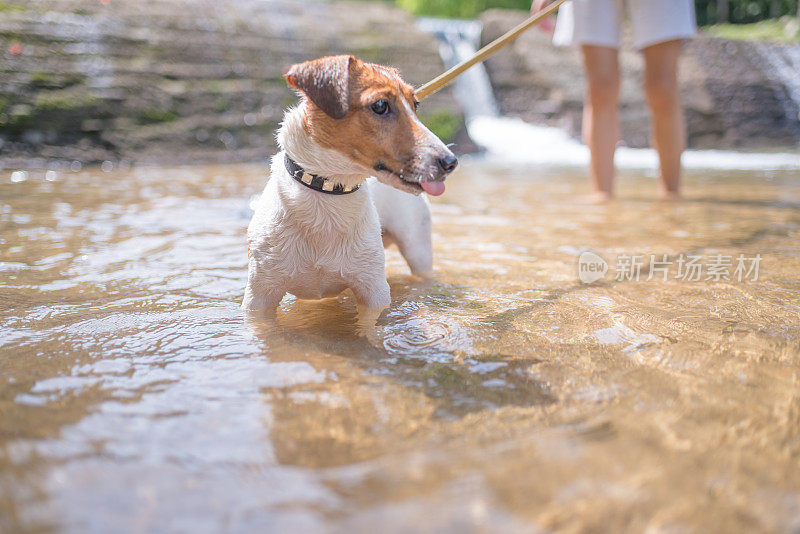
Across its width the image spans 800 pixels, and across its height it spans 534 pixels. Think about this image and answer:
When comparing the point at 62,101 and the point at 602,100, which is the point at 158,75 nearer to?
the point at 62,101

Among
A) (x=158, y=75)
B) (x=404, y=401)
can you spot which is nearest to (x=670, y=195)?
(x=404, y=401)

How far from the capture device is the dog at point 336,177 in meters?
2.34

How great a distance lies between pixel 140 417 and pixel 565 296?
1999mm

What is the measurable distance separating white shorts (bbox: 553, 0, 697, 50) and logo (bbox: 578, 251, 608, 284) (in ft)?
7.97

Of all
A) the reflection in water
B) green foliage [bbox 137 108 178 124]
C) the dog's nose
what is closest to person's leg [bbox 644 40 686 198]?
the reflection in water

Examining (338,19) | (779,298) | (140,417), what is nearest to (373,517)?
(140,417)

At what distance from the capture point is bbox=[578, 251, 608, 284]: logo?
10.9 feet

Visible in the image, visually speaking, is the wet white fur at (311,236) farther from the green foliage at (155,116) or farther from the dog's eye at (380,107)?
the green foliage at (155,116)

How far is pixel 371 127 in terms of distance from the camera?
2373 millimetres

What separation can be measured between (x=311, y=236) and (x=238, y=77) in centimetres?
911

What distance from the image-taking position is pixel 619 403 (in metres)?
1.73

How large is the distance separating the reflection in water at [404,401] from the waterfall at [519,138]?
23.6 ft

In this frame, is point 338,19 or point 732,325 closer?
point 732,325

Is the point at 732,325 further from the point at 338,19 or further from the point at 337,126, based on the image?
the point at 338,19
